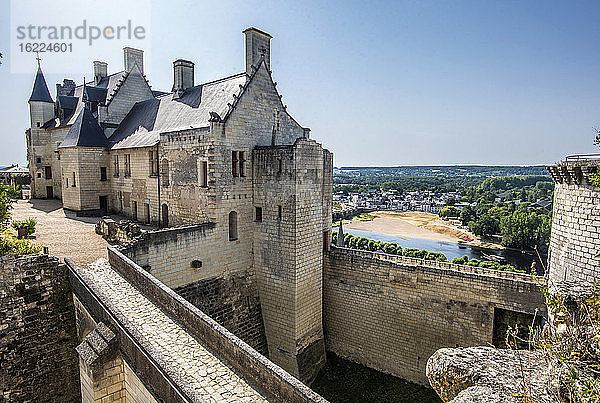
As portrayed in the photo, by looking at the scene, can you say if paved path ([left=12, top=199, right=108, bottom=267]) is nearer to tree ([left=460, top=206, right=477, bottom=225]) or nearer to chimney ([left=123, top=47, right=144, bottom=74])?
chimney ([left=123, top=47, right=144, bottom=74])

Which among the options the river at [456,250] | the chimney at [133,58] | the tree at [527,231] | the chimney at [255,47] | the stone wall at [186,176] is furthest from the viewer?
the river at [456,250]

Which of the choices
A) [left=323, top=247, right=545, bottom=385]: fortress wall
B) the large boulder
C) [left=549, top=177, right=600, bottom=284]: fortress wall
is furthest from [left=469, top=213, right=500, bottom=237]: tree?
the large boulder

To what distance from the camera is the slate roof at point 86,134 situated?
20703 mm

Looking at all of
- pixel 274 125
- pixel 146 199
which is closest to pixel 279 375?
pixel 274 125

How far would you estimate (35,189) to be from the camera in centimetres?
2873

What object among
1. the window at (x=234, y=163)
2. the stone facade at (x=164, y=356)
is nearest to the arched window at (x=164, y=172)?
the window at (x=234, y=163)

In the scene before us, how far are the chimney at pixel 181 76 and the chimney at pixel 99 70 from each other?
1262 centimetres

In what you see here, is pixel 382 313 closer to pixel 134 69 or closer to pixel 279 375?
pixel 279 375

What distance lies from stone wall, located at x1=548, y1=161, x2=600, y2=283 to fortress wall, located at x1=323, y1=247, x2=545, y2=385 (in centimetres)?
288

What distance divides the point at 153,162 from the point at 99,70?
1602cm

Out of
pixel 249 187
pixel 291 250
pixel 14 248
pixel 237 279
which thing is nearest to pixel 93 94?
pixel 249 187

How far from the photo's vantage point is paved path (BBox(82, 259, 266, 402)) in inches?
240

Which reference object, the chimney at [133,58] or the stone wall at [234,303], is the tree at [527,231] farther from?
the chimney at [133,58]

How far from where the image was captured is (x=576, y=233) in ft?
31.0
